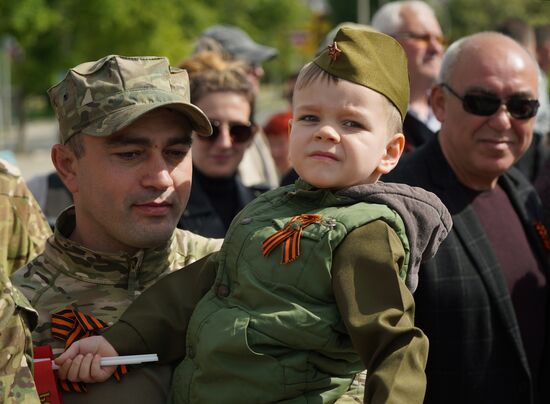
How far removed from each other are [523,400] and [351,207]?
1.86 metres

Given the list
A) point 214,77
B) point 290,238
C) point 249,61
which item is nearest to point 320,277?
point 290,238

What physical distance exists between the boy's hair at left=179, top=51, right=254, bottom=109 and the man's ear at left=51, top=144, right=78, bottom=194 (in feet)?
6.85

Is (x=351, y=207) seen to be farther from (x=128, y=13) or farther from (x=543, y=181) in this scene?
(x=128, y=13)

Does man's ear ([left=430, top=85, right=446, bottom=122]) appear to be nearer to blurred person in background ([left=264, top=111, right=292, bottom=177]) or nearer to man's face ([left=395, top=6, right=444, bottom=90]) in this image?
man's face ([left=395, top=6, right=444, bottom=90])

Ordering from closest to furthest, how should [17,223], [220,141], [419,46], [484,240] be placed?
[17,223] → [484,240] → [220,141] → [419,46]

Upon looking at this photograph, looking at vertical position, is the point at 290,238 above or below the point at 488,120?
above

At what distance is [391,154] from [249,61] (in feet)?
15.5

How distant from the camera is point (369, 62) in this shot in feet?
9.32

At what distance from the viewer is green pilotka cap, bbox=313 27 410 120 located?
2.80 m

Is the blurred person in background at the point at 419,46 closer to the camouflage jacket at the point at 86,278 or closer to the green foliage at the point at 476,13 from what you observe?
the camouflage jacket at the point at 86,278

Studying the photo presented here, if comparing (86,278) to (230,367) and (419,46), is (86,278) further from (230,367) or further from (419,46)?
(419,46)

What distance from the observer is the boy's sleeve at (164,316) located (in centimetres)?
296

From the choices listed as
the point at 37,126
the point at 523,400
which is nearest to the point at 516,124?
the point at 523,400

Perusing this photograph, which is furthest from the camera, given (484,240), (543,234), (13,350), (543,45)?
(543,45)
